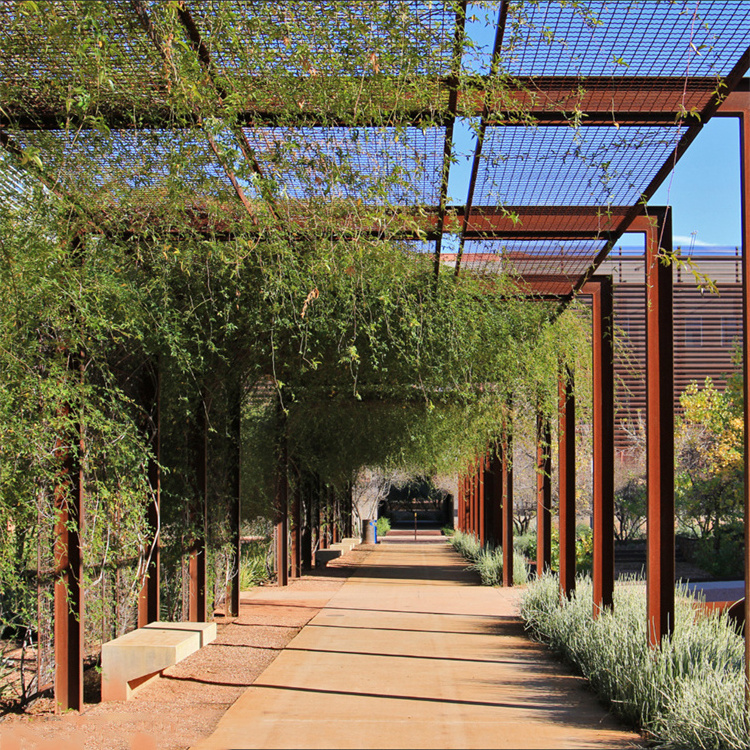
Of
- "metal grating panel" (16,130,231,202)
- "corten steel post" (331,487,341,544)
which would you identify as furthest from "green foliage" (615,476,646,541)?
"metal grating panel" (16,130,231,202)

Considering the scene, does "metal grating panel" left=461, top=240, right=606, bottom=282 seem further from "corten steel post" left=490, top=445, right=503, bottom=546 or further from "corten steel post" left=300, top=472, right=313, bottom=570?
"corten steel post" left=300, top=472, right=313, bottom=570

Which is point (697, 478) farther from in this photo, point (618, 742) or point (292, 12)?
point (292, 12)

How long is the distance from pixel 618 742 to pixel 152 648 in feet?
11.2

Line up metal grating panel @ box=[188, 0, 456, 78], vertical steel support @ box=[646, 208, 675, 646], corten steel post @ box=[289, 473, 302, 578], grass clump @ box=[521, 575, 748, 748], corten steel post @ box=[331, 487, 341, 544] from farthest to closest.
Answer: corten steel post @ box=[331, 487, 341, 544], corten steel post @ box=[289, 473, 302, 578], vertical steel support @ box=[646, 208, 675, 646], grass clump @ box=[521, 575, 748, 748], metal grating panel @ box=[188, 0, 456, 78]

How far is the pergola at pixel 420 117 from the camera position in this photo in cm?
455

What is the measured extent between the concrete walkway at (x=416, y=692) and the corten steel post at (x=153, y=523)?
1306 mm

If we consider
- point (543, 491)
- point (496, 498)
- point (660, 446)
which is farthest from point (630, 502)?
point (660, 446)

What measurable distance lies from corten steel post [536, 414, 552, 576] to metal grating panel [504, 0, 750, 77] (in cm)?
570

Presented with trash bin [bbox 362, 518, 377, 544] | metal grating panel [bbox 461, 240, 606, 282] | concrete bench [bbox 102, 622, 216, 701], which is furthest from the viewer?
trash bin [bbox 362, 518, 377, 544]

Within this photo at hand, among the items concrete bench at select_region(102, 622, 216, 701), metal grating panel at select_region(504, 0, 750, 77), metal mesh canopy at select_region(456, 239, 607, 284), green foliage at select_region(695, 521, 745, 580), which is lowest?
green foliage at select_region(695, 521, 745, 580)

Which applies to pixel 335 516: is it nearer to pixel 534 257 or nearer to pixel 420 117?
pixel 534 257

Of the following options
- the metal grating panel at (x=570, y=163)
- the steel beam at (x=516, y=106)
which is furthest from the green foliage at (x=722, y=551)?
the steel beam at (x=516, y=106)

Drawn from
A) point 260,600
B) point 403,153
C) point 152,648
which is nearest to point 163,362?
point 152,648

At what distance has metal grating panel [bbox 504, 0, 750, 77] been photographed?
14.9 ft
